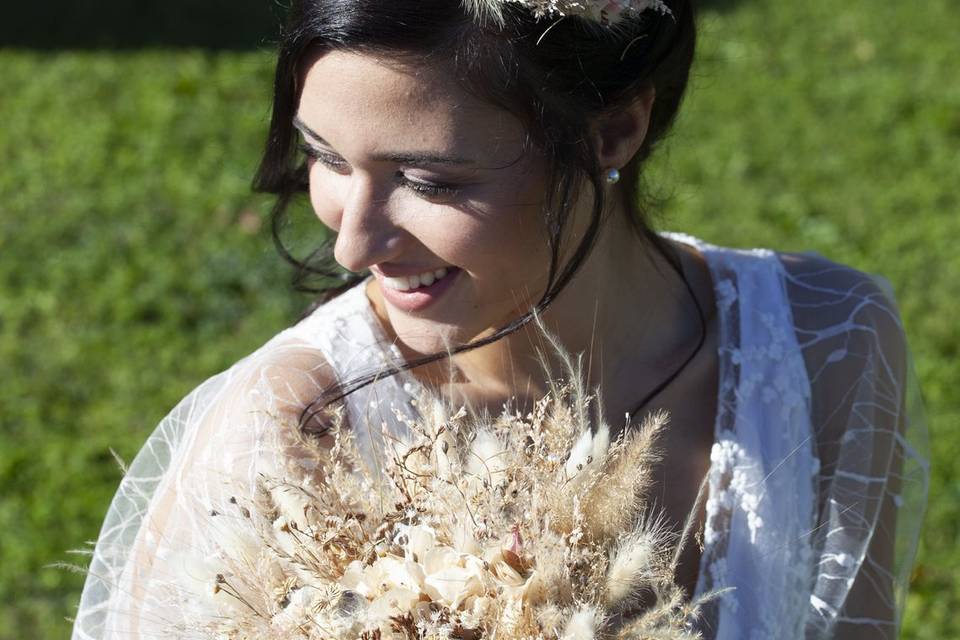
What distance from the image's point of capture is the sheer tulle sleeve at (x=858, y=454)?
237 cm

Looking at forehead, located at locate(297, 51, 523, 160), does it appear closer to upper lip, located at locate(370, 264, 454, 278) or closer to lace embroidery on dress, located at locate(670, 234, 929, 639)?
upper lip, located at locate(370, 264, 454, 278)

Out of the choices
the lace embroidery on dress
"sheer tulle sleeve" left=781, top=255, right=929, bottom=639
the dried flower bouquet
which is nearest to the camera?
the dried flower bouquet

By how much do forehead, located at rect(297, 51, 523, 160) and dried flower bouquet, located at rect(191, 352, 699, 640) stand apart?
495 millimetres

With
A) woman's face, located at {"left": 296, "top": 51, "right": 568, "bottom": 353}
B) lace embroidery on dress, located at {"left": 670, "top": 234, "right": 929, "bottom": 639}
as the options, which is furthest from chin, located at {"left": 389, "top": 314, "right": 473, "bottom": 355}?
lace embroidery on dress, located at {"left": 670, "top": 234, "right": 929, "bottom": 639}

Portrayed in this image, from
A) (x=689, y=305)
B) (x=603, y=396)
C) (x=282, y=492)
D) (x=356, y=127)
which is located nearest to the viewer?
(x=282, y=492)

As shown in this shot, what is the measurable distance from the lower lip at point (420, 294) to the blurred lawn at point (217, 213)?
871 mm

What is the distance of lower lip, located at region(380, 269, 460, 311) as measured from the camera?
1.97 metres

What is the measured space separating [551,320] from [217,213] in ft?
11.7

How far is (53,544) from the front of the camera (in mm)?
3879

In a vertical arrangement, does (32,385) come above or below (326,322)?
below

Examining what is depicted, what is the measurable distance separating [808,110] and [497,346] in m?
4.75

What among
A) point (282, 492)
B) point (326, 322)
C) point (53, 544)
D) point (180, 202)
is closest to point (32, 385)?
point (53, 544)

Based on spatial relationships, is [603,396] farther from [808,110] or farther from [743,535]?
[808,110]

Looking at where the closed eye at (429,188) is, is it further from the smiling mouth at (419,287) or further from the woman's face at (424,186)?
the smiling mouth at (419,287)
